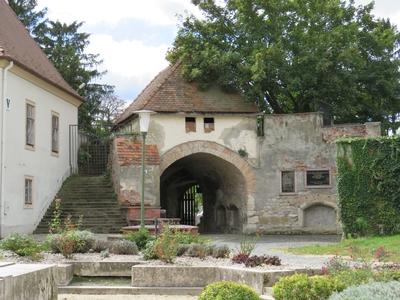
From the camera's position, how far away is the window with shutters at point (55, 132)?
26.8m

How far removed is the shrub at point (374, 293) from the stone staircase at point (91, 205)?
18.7 metres

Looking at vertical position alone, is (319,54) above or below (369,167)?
above

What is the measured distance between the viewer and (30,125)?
24094 millimetres

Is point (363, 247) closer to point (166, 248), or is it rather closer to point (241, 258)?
point (241, 258)

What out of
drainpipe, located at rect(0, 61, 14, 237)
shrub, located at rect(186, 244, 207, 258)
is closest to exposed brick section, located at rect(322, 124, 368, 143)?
drainpipe, located at rect(0, 61, 14, 237)

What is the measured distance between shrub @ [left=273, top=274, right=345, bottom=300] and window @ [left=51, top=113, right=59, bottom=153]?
2002cm

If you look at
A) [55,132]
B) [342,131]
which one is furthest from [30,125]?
[342,131]

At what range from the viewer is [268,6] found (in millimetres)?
27594

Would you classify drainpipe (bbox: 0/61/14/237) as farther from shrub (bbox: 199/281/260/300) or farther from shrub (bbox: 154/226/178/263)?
shrub (bbox: 199/281/260/300)

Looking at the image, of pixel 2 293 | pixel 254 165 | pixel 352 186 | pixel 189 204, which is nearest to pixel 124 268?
pixel 2 293

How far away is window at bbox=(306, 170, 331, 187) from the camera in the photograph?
26703 millimetres

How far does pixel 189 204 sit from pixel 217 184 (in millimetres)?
8659

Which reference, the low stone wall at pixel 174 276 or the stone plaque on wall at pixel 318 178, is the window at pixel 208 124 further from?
the low stone wall at pixel 174 276

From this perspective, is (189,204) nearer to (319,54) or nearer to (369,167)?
(319,54)
